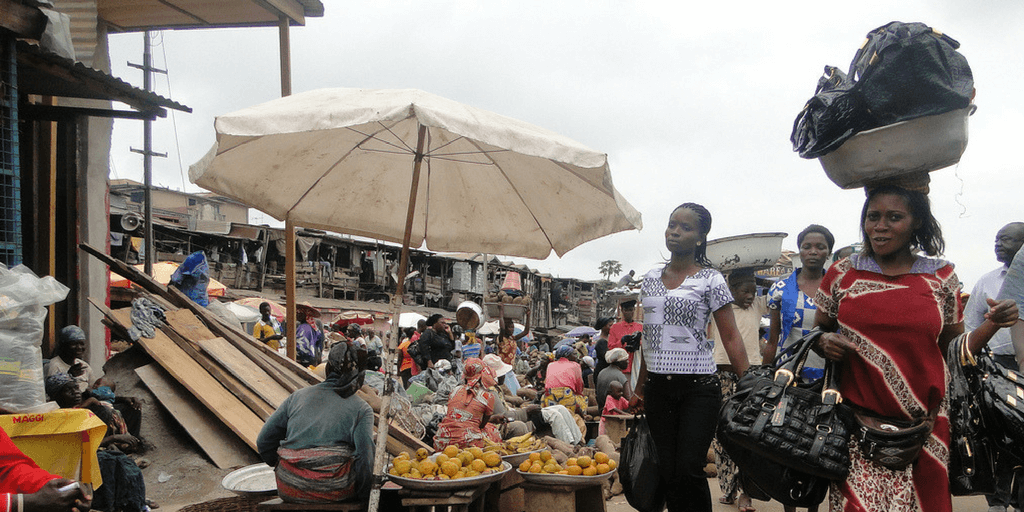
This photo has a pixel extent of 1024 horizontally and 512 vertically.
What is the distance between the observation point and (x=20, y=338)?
4137 millimetres

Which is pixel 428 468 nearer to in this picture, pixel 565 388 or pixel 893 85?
pixel 893 85

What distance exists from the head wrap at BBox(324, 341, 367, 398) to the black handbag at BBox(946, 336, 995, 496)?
3.07 metres

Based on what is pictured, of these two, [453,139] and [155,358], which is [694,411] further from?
[155,358]

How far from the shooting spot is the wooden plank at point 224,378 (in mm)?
6734

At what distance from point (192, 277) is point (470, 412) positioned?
5.34 meters

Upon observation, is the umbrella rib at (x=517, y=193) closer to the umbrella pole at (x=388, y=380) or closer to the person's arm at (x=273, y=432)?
the umbrella pole at (x=388, y=380)

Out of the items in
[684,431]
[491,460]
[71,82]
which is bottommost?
[491,460]

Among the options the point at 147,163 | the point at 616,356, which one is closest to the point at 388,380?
the point at 616,356

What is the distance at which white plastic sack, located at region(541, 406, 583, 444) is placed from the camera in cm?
817

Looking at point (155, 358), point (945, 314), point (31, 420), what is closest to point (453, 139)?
point (31, 420)

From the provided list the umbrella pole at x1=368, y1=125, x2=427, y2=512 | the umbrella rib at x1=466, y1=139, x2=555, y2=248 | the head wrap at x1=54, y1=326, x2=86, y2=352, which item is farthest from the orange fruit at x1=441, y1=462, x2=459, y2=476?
the head wrap at x1=54, y1=326, x2=86, y2=352

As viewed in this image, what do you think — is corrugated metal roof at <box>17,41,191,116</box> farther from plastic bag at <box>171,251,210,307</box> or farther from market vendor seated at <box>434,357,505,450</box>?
market vendor seated at <box>434,357,505,450</box>

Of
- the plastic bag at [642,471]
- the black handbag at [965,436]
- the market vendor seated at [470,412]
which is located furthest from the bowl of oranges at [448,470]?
the black handbag at [965,436]

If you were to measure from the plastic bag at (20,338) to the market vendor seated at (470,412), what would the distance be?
9.34 ft
